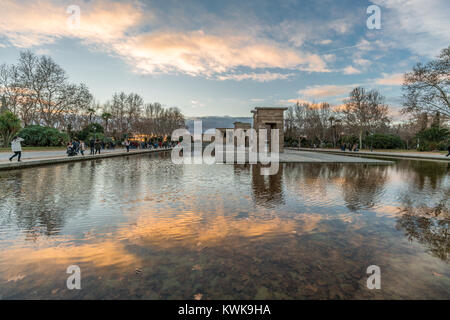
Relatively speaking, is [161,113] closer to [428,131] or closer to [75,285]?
[428,131]

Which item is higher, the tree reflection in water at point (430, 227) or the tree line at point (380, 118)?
the tree line at point (380, 118)

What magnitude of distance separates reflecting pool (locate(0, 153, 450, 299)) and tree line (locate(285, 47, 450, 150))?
27.4 meters

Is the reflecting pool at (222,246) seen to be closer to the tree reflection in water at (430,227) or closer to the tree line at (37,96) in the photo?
the tree reflection in water at (430,227)

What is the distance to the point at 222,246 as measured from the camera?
3.49 metres

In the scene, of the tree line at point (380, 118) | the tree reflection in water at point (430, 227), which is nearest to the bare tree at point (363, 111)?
the tree line at point (380, 118)

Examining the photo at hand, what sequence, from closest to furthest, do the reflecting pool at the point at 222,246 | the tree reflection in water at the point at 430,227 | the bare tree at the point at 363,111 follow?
the reflecting pool at the point at 222,246, the tree reflection in water at the point at 430,227, the bare tree at the point at 363,111

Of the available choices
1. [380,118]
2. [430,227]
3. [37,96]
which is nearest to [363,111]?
[380,118]

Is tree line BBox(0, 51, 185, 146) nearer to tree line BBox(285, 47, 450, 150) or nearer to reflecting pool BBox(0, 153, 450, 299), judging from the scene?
reflecting pool BBox(0, 153, 450, 299)

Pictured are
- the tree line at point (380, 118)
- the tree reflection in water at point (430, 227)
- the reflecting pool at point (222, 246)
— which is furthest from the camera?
the tree line at point (380, 118)

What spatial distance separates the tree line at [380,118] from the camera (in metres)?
26.3

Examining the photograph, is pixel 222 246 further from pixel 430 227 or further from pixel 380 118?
pixel 380 118

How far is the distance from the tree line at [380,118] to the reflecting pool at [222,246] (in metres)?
27.4

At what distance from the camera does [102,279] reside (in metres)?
2.64

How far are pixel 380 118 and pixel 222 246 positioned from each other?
56746 millimetres
